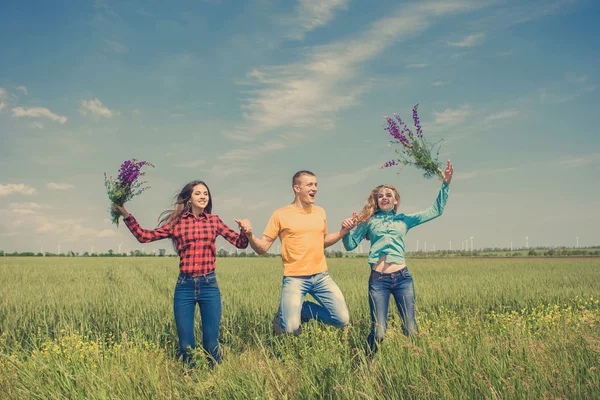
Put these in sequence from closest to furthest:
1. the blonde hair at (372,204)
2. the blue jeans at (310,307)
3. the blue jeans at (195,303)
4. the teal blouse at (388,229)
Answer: the blue jeans at (195,303)
the blue jeans at (310,307)
the teal blouse at (388,229)
the blonde hair at (372,204)

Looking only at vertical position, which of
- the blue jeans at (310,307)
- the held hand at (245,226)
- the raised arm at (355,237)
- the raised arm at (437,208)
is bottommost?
the blue jeans at (310,307)

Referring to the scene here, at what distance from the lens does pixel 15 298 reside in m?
11.4

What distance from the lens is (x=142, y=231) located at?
571 centimetres

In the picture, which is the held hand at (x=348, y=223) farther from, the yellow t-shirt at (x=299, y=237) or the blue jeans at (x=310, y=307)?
the blue jeans at (x=310, y=307)

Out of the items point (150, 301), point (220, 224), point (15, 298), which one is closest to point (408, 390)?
point (220, 224)

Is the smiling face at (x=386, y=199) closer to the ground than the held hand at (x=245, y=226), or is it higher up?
higher up

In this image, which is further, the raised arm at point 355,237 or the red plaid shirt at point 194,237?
the raised arm at point 355,237

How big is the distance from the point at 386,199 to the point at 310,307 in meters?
1.73

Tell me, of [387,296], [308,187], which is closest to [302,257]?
[308,187]

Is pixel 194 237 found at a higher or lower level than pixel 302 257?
higher

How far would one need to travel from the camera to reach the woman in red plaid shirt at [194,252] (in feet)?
17.1

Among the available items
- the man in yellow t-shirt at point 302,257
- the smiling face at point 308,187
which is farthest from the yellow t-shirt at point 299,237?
the smiling face at point 308,187

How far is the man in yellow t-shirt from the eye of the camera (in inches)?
215

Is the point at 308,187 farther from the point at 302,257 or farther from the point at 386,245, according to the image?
the point at 386,245
